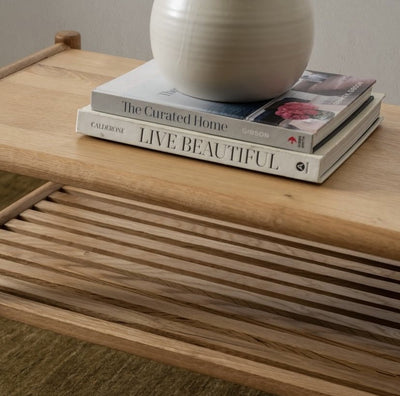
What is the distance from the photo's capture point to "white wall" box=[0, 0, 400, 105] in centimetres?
184

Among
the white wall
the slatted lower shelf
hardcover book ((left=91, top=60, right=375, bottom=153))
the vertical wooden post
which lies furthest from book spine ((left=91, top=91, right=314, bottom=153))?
the white wall

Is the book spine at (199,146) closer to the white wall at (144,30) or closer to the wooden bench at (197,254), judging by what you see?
the wooden bench at (197,254)

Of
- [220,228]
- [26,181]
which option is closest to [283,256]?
[220,228]

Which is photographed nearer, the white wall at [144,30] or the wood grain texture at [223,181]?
the wood grain texture at [223,181]

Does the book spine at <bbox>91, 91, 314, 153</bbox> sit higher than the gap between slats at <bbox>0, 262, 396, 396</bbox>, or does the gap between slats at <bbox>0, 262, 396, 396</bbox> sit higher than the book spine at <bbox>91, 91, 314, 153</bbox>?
the book spine at <bbox>91, 91, 314, 153</bbox>

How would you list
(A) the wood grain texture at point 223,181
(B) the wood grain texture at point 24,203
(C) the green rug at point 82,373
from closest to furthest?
(A) the wood grain texture at point 223,181 → (C) the green rug at point 82,373 → (B) the wood grain texture at point 24,203

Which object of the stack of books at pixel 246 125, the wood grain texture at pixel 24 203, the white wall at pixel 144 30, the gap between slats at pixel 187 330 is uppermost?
the stack of books at pixel 246 125

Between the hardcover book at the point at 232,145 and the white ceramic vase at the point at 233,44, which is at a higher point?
the white ceramic vase at the point at 233,44

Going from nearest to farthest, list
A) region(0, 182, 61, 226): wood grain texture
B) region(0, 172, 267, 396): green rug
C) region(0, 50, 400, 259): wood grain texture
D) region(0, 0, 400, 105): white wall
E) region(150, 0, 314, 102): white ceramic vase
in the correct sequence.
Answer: region(0, 50, 400, 259): wood grain texture < region(150, 0, 314, 102): white ceramic vase < region(0, 172, 267, 396): green rug < region(0, 182, 61, 226): wood grain texture < region(0, 0, 400, 105): white wall

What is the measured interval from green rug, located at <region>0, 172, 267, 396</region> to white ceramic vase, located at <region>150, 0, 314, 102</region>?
0.44 metres

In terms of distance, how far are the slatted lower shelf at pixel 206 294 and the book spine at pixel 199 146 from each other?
0.23 metres

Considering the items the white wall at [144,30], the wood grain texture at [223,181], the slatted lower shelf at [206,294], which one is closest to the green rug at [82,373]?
the slatted lower shelf at [206,294]

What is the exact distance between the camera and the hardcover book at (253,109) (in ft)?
2.97

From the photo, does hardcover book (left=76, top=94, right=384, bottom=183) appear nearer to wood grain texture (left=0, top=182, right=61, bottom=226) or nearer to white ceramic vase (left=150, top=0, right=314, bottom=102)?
white ceramic vase (left=150, top=0, right=314, bottom=102)
